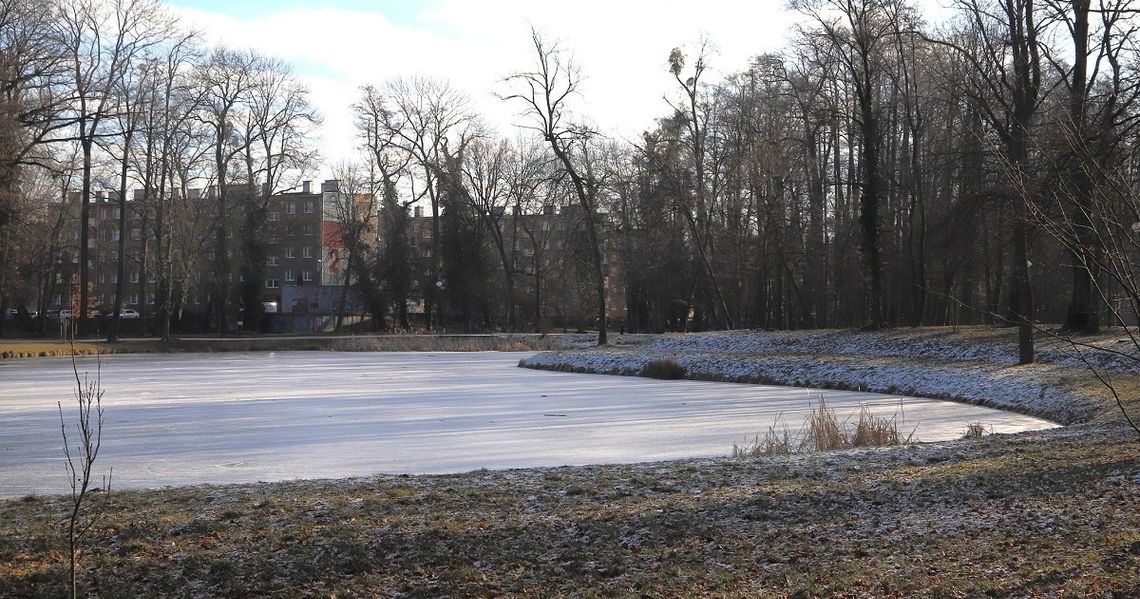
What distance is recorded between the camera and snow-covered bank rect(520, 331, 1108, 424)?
16.2 meters

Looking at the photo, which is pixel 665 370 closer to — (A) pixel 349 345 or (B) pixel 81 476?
(B) pixel 81 476

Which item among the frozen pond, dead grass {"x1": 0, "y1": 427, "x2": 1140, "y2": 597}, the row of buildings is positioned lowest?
the frozen pond

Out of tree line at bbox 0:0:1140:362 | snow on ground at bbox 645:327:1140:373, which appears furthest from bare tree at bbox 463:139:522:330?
snow on ground at bbox 645:327:1140:373

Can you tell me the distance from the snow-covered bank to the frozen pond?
0.82 m

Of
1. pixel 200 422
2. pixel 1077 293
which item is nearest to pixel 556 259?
pixel 1077 293

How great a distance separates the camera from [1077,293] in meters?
23.7

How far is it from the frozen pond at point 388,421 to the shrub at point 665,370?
1303mm

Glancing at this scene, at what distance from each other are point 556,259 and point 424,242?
10.4 meters

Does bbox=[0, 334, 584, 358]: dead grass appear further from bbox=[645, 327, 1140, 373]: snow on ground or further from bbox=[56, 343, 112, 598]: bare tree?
bbox=[56, 343, 112, 598]: bare tree

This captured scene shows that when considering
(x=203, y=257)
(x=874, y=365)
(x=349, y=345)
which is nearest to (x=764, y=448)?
(x=874, y=365)

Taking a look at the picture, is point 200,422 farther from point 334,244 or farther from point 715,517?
point 334,244

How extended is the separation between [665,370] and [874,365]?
5585 millimetres

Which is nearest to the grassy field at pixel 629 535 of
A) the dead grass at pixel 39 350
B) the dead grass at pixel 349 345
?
the dead grass at pixel 39 350

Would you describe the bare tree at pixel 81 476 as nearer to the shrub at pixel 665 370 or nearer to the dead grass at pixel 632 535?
Answer: the dead grass at pixel 632 535
